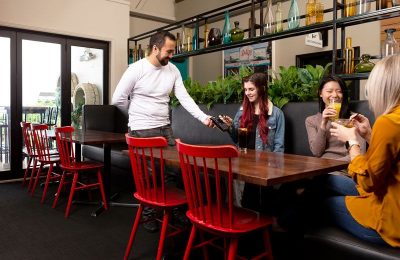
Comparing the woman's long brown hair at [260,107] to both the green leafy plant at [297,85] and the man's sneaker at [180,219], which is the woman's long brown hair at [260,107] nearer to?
the green leafy plant at [297,85]

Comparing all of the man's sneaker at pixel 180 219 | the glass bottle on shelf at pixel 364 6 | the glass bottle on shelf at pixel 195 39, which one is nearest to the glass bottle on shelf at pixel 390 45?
the glass bottle on shelf at pixel 364 6

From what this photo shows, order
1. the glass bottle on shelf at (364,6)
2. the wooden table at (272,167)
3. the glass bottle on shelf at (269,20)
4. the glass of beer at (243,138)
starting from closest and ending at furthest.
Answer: the wooden table at (272,167), the glass of beer at (243,138), the glass bottle on shelf at (364,6), the glass bottle on shelf at (269,20)

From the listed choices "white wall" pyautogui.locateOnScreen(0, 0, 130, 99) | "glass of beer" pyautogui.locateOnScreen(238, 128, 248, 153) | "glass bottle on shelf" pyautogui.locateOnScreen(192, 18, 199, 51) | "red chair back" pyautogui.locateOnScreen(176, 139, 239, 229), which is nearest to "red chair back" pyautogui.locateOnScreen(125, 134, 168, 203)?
"red chair back" pyautogui.locateOnScreen(176, 139, 239, 229)

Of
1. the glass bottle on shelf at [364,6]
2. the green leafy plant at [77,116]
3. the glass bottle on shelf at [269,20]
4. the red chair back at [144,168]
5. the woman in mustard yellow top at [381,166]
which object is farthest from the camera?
the green leafy plant at [77,116]

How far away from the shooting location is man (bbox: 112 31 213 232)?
271cm

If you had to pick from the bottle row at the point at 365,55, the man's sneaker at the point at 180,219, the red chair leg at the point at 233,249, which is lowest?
the man's sneaker at the point at 180,219

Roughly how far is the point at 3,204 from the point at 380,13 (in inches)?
160

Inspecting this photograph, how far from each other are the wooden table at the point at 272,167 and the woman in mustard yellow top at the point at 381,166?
209 mm

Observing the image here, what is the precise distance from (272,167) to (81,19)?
16.6 feet

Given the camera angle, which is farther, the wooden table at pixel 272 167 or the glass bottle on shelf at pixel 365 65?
the glass bottle on shelf at pixel 365 65

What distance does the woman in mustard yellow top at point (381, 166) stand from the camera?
121 cm

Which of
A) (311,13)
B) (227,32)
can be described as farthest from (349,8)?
(227,32)

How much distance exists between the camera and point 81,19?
5609 millimetres

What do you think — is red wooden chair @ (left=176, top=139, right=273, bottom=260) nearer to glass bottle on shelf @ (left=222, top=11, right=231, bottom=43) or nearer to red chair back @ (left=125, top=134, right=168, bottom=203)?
red chair back @ (left=125, top=134, right=168, bottom=203)
